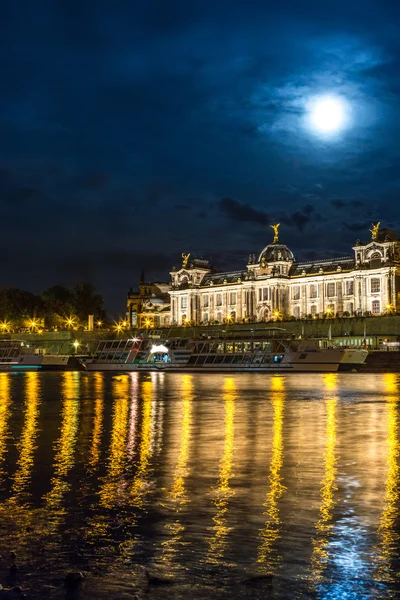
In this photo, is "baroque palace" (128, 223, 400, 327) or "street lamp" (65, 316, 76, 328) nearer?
"baroque palace" (128, 223, 400, 327)

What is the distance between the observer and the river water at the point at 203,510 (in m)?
10.3

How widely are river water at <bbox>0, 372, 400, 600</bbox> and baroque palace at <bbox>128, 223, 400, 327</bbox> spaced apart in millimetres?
118038

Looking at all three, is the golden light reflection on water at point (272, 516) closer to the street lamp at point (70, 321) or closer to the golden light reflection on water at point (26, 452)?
the golden light reflection on water at point (26, 452)

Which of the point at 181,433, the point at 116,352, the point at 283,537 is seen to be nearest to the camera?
the point at 283,537

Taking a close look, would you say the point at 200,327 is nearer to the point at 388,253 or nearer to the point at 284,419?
the point at 388,253

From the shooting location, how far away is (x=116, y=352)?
115 meters

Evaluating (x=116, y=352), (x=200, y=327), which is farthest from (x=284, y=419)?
(x=200, y=327)

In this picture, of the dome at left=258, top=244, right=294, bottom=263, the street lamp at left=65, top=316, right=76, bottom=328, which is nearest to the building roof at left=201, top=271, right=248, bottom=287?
the dome at left=258, top=244, right=294, bottom=263

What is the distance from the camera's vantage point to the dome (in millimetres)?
165625

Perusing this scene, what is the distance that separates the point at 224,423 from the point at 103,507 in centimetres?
1541

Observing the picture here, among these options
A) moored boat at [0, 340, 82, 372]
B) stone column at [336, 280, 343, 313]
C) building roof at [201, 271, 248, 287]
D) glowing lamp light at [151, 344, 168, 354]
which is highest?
building roof at [201, 271, 248, 287]

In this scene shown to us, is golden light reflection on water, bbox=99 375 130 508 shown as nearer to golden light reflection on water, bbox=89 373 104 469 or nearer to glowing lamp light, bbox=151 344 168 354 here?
golden light reflection on water, bbox=89 373 104 469

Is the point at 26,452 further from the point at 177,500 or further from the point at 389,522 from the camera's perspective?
the point at 389,522

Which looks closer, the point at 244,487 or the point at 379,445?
the point at 244,487
